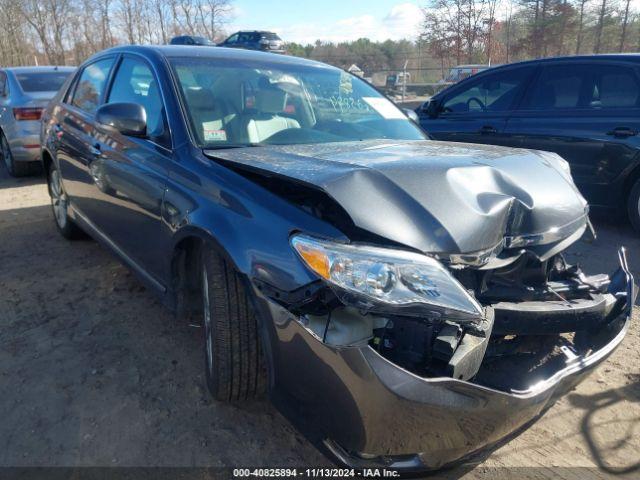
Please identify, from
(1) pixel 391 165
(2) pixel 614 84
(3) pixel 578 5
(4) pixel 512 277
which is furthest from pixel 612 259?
(3) pixel 578 5

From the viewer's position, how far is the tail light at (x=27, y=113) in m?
7.13

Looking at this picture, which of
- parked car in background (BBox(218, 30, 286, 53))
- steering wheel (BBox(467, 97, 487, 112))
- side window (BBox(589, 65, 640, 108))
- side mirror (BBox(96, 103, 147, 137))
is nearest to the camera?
side mirror (BBox(96, 103, 147, 137))

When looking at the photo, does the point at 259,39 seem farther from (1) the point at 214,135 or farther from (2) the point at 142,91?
(1) the point at 214,135

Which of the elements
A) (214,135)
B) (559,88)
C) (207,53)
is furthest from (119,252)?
(559,88)

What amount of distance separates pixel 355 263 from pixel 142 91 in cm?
Answer: 209

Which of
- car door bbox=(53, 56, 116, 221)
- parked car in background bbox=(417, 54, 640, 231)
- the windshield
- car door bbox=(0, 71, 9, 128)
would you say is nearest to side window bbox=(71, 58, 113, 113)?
car door bbox=(53, 56, 116, 221)

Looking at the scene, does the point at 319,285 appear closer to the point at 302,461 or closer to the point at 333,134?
the point at 302,461

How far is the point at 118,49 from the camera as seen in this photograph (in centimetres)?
359

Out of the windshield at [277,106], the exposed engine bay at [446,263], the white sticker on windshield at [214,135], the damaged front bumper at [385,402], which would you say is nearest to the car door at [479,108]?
the windshield at [277,106]

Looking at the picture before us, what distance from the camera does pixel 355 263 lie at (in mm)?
1614

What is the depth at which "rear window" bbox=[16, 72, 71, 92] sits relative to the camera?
7.52m

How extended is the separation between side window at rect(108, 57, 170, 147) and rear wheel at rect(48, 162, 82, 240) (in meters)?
1.37

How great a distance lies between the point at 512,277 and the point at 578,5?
2856 centimetres

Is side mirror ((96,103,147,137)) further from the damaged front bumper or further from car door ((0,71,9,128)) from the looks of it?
car door ((0,71,9,128))
